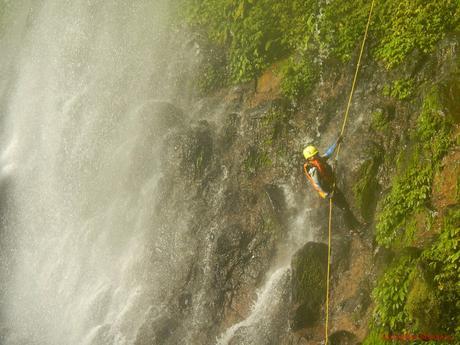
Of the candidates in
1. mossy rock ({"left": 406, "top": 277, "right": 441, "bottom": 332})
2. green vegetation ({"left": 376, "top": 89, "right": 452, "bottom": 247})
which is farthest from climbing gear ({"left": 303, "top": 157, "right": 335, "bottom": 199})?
mossy rock ({"left": 406, "top": 277, "right": 441, "bottom": 332})

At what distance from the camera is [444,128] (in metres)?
8.75

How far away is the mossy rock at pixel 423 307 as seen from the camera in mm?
6855

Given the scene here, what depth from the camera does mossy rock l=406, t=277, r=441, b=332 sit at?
6.86 meters

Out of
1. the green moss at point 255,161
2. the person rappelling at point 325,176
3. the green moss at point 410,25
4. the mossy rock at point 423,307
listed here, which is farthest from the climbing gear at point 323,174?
the green moss at point 255,161

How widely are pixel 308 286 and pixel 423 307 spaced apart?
3284mm

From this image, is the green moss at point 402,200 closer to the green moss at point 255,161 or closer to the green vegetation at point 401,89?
the green vegetation at point 401,89

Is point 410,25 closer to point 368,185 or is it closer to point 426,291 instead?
Result: point 368,185

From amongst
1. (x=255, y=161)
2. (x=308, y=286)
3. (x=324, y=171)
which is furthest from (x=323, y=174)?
(x=255, y=161)

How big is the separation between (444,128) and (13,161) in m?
21.9

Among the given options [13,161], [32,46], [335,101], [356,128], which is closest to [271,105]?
[335,101]

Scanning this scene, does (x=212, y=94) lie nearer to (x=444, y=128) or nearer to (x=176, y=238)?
(x=176, y=238)

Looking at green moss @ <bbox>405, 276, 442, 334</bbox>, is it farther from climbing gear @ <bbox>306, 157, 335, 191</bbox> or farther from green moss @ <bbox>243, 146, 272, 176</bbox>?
green moss @ <bbox>243, 146, 272, 176</bbox>

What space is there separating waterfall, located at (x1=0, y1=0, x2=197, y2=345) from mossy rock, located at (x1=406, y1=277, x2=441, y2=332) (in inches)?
310

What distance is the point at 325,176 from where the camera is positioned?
31.3 feet
